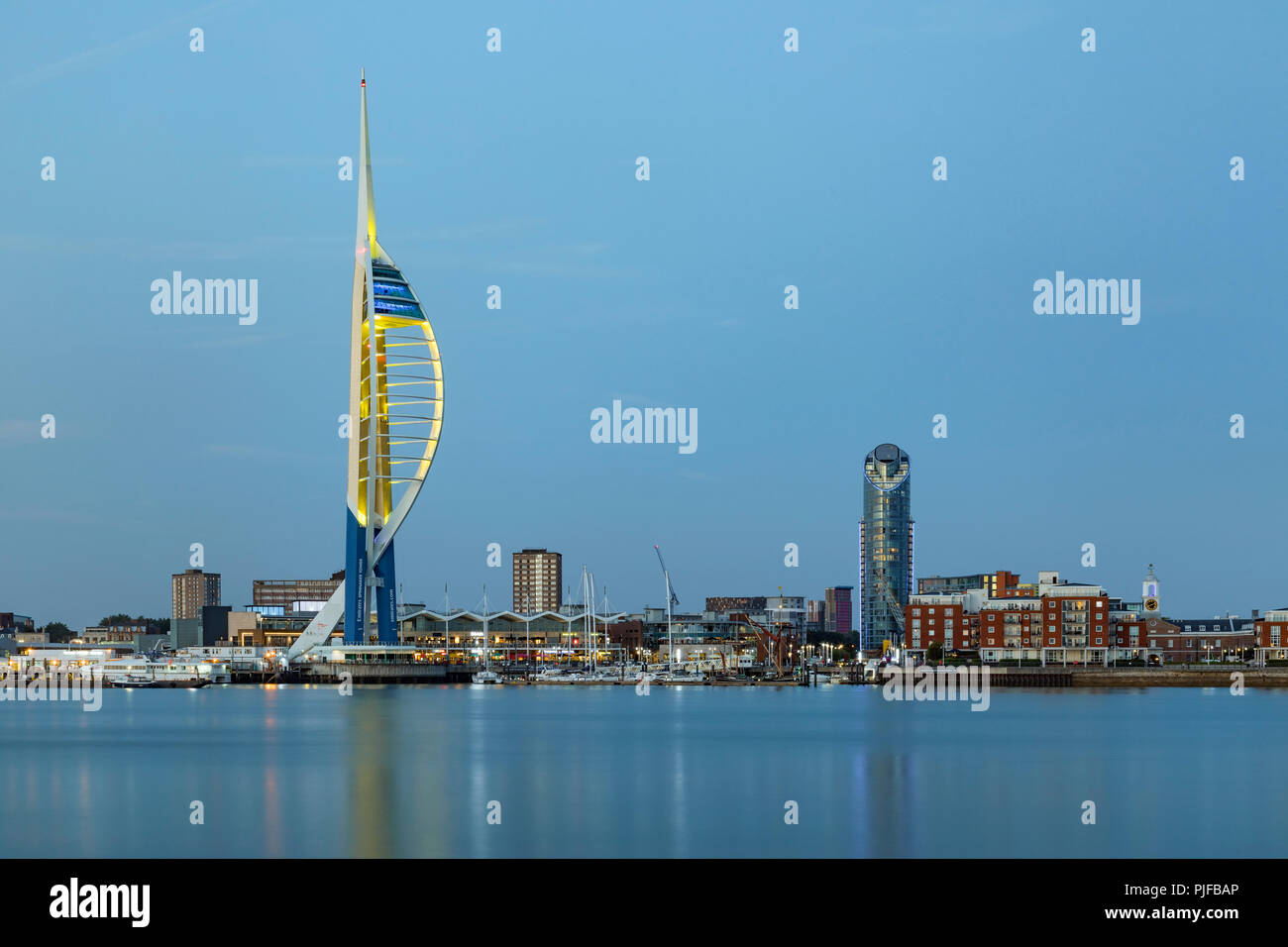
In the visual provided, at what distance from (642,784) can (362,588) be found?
84917mm

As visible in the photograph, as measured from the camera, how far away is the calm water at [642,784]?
37.6m

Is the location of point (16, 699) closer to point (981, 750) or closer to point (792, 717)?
point (792, 717)

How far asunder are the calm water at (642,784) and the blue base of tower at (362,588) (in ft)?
120

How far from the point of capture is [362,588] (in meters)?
132

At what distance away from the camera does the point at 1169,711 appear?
3954 inches

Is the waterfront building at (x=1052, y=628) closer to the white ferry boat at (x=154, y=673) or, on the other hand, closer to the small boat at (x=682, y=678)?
the small boat at (x=682, y=678)

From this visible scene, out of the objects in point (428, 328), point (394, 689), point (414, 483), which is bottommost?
point (394, 689)

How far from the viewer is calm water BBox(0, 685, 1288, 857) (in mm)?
37562

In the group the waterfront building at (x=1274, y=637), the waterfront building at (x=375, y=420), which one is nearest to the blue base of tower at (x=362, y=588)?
the waterfront building at (x=375, y=420)

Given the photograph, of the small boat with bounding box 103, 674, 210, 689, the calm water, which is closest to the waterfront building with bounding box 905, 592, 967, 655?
the calm water

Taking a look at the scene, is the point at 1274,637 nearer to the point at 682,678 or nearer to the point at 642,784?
the point at 682,678

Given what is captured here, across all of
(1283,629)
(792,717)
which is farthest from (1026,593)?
(792,717)
